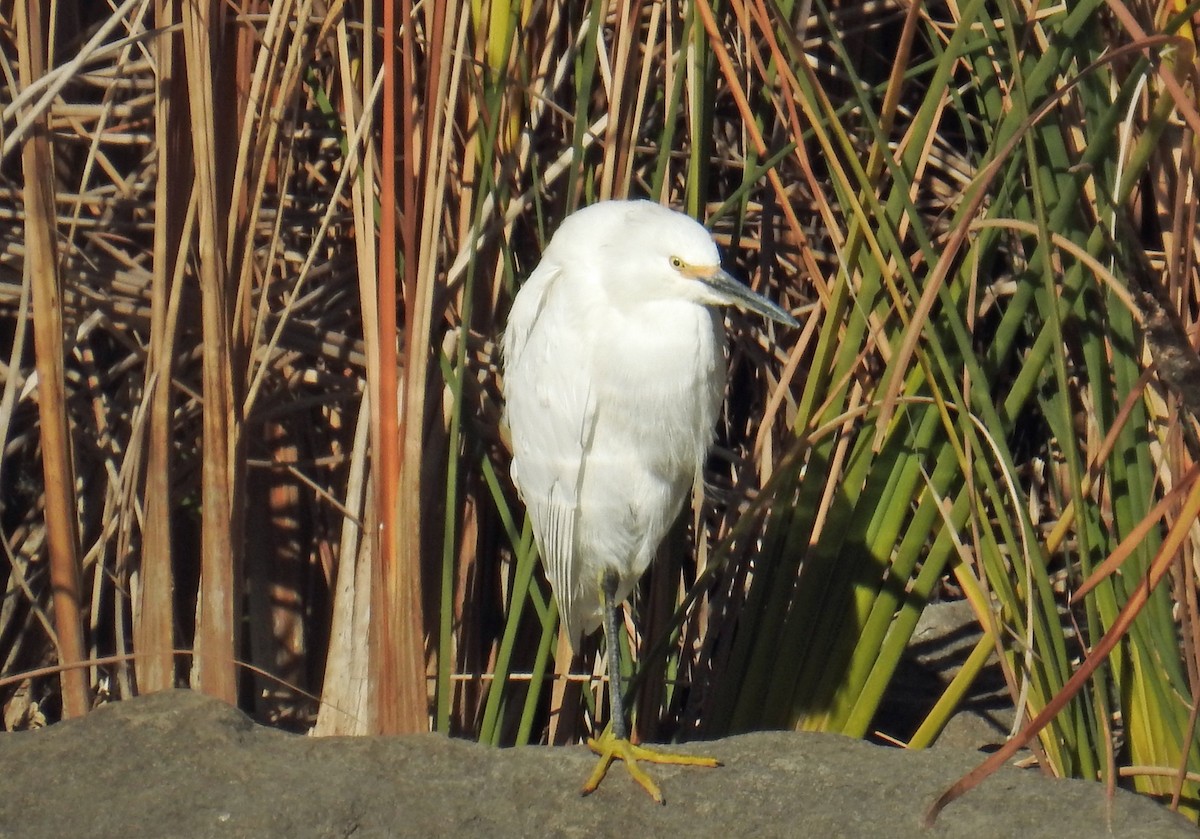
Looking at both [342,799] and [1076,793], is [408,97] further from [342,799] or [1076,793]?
[1076,793]

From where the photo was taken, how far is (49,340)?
1.47 meters

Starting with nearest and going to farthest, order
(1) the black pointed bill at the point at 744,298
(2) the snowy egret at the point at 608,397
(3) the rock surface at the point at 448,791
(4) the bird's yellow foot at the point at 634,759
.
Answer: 1. (3) the rock surface at the point at 448,791
2. (4) the bird's yellow foot at the point at 634,759
3. (1) the black pointed bill at the point at 744,298
4. (2) the snowy egret at the point at 608,397

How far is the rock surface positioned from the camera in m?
1.18

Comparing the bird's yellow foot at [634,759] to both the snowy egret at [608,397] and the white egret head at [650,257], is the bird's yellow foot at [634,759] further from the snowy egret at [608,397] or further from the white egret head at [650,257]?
the white egret head at [650,257]

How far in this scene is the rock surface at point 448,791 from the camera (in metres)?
1.18

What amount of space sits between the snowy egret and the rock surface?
26cm

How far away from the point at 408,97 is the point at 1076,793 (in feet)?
3.37

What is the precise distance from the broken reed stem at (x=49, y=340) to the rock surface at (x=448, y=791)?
22cm

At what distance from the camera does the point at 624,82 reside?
1.71m

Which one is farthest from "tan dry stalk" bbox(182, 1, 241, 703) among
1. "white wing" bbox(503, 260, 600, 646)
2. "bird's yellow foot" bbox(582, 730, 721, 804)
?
"bird's yellow foot" bbox(582, 730, 721, 804)

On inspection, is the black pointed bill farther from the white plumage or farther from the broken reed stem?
the broken reed stem

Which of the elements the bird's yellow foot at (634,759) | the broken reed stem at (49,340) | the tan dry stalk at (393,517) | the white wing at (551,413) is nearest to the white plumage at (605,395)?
the white wing at (551,413)

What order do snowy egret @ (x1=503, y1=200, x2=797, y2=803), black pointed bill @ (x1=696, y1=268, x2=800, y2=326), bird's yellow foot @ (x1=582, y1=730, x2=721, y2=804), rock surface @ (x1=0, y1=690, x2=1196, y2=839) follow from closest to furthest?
rock surface @ (x1=0, y1=690, x2=1196, y2=839)
bird's yellow foot @ (x1=582, y1=730, x2=721, y2=804)
black pointed bill @ (x1=696, y1=268, x2=800, y2=326)
snowy egret @ (x1=503, y1=200, x2=797, y2=803)

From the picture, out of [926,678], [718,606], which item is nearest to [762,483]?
[718,606]
